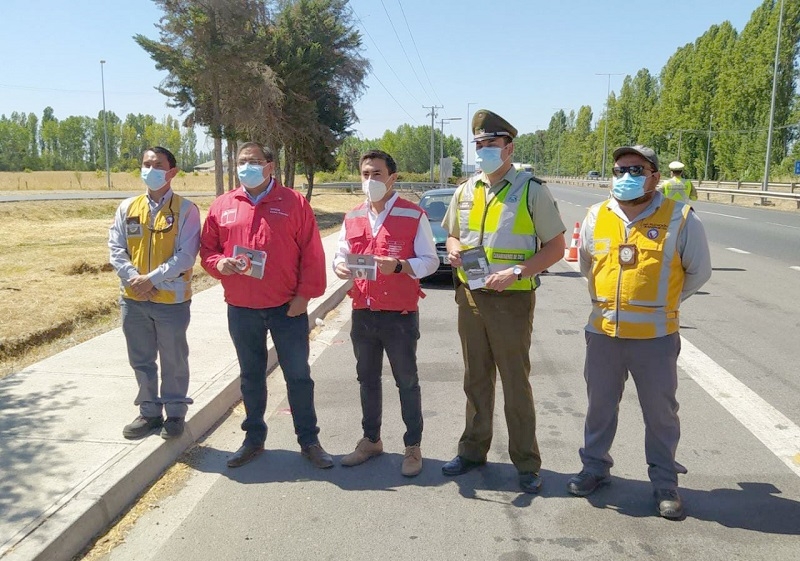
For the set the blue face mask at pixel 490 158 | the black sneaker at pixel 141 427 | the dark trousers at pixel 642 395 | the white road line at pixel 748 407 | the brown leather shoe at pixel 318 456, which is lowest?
the brown leather shoe at pixel 318 456

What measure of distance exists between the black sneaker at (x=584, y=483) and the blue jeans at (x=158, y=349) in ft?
8.50

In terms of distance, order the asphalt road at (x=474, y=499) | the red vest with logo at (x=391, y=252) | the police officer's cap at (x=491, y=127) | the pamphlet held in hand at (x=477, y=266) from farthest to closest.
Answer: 1. the red vest with logo at (x=391, y=252)
2. the police officer's cap at (x=491, y=127)
3. the pamphlet held in hand at (x=477, y=266)
4. the asphalt road at (x=474, y=499)

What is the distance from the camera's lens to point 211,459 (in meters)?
4.40

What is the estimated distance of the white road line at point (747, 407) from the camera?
4395 mm

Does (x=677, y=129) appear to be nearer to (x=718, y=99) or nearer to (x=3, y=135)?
(x=718, y=99)

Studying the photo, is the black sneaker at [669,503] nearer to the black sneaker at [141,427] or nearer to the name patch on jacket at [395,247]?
the name patch on jacket at [395,247]

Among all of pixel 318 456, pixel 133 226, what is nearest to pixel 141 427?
pixel 318 456

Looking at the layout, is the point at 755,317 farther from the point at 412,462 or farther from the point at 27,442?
the point at 27,442

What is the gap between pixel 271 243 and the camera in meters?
4.12

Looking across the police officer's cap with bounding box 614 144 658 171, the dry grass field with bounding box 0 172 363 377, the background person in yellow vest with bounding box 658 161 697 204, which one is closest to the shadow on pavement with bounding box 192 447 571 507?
the police officer's cap with bounding box 614 144 658 171

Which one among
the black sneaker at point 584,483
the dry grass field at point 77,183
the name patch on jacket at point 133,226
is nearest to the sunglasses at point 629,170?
the black sneaker at point 584,483

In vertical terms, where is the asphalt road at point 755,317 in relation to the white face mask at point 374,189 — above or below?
below

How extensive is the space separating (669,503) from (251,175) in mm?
3157

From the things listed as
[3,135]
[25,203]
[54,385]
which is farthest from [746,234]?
[3,135]
